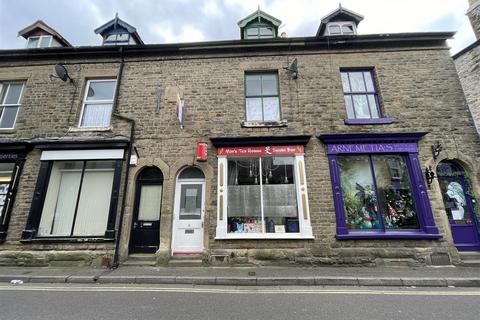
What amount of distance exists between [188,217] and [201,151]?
2.26 m

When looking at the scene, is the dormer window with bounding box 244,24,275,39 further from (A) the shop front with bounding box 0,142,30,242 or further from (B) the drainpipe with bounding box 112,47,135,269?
(A) the shop front with bounding box 0,142,30,242

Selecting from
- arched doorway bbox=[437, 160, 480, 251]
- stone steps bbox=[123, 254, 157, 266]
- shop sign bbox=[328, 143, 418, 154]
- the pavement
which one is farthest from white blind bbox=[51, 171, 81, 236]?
arched doorway bbox=[437, 160, 480, 251]

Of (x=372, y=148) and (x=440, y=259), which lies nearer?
(x=440, y=259)

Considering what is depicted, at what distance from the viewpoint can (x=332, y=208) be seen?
7156 millimetres

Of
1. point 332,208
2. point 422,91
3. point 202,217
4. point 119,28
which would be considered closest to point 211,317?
point 202,217

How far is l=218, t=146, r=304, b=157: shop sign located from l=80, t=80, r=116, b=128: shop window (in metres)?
4.62

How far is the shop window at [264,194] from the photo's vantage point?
723 cm

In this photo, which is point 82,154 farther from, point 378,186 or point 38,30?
point 378,186

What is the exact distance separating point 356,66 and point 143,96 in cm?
814

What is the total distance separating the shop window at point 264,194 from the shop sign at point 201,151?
54cm

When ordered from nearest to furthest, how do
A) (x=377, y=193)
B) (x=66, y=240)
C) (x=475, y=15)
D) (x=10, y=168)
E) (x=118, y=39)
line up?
1. (x=66, y=240)
2. (x=377, y=193)
3. (x=10, y=168)
4. (x=475, y=15)
5. (x=118, y=39)

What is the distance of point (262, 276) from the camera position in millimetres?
5867

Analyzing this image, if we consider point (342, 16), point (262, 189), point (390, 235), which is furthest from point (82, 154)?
point (342, 16)

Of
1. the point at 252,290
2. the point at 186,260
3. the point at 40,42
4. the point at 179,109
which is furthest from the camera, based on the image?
the point at 40,42
